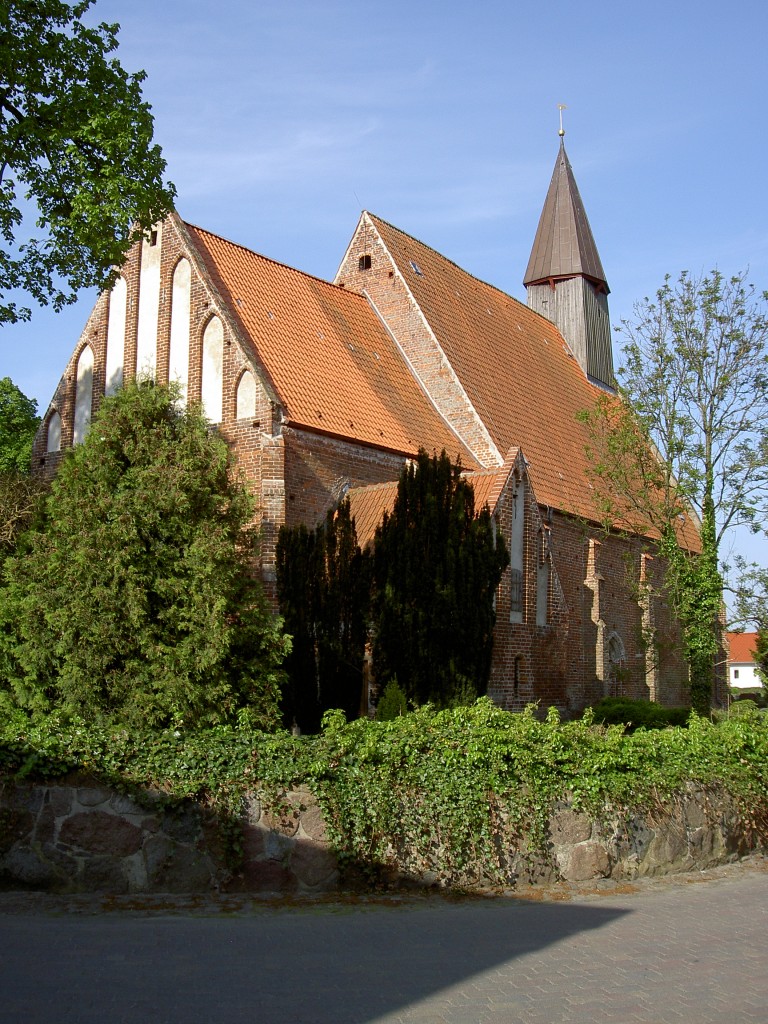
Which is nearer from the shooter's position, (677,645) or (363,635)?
(363,635)

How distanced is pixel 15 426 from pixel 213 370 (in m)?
13.4

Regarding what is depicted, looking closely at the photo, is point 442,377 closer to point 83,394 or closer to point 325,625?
point 83,394

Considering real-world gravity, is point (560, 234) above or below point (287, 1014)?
above

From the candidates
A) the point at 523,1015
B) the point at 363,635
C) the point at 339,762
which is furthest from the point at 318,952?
the point at 363,635

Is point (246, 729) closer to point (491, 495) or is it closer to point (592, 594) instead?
point (491, 495)

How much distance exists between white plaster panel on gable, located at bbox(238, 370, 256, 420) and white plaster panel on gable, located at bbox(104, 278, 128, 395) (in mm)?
2641

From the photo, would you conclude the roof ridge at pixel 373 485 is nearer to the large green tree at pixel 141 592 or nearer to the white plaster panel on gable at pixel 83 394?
the white plaster panel on gable at pixel 83 394

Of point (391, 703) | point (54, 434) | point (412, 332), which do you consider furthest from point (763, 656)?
point (54, 434)

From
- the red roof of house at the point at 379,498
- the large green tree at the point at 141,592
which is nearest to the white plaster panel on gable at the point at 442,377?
the red roof of house at the point at 379,498

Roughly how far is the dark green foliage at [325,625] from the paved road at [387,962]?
19.3 ft

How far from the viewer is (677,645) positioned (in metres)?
20.8

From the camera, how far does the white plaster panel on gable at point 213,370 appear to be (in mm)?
16328

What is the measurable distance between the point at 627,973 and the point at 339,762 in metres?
2.95

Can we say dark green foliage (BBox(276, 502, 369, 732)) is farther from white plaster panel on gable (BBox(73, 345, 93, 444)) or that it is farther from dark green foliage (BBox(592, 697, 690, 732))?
dark green foliage (BBox(592, 697, 690, 732))
